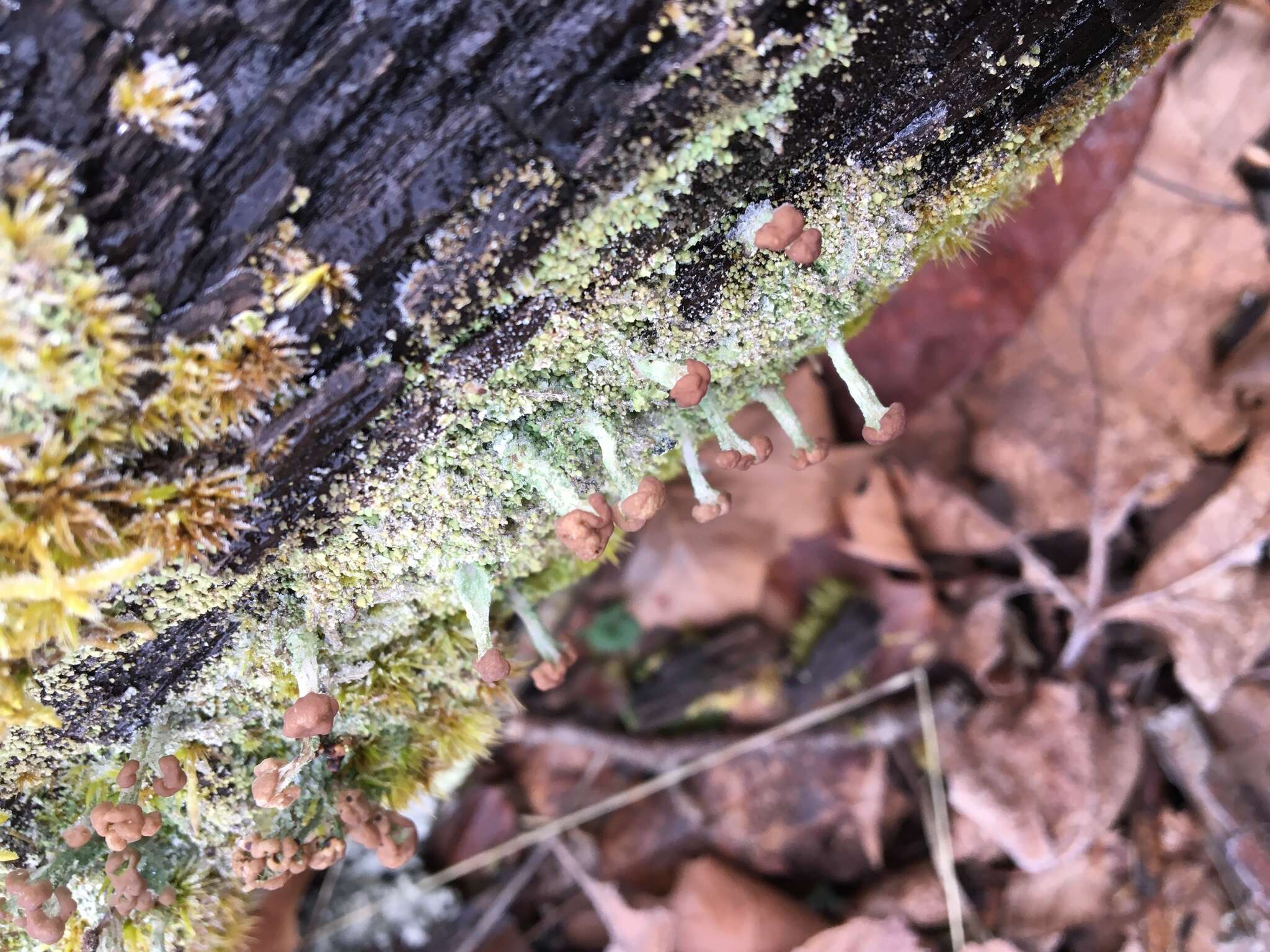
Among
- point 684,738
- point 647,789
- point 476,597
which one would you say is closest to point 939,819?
point 684,738

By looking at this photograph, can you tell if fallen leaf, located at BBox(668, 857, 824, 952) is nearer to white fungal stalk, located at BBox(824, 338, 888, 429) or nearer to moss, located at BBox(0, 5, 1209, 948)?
moss, located at BBox(0, 5, 1209, 948)

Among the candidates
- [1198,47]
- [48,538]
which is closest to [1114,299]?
[1198,47]

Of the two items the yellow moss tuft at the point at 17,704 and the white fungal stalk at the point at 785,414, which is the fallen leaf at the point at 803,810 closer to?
the white fungal stalk at the point at 785,414

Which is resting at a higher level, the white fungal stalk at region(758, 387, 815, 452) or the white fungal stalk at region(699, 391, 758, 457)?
the white fungal stalk at region(699, 391, 758, 457)

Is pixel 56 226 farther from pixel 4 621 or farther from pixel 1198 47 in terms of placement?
pixel 1198 47

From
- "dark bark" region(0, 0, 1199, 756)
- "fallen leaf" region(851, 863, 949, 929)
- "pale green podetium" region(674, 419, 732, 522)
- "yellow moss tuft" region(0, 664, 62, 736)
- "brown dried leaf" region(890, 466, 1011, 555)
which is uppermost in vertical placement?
"dark bark" region(0, 0, 1199, 756)

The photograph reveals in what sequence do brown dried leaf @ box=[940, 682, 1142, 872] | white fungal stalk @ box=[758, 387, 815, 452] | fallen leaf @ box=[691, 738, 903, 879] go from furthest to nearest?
1. fallen leaf @ box=[691, 738, 903, 879]
2. brown dried leaf @ box=[940, 682, 1142, 872]
3. white fungal stalk @ box=[758, 387, 815, 452]

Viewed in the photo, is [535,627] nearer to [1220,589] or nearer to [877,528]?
[877,528]

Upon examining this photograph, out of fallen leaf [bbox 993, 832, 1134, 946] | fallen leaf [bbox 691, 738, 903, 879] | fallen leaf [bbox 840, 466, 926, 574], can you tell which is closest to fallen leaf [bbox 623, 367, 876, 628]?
fallen leaf [bbox 840, 466, 926, 574]
